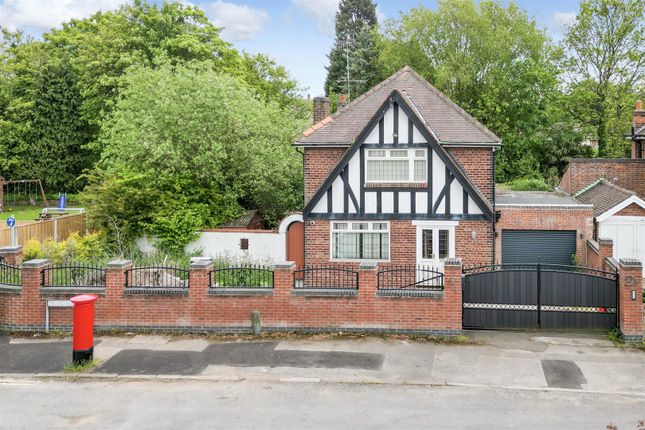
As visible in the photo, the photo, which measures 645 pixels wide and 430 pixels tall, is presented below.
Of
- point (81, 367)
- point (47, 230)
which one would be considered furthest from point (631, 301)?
point (47, 230)

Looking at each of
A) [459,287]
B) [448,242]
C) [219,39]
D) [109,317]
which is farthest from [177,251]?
[219,39]

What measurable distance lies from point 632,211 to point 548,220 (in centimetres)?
304

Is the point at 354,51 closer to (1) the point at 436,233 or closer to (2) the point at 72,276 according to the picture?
(1) the point at 436,233

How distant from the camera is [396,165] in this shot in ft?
63.0

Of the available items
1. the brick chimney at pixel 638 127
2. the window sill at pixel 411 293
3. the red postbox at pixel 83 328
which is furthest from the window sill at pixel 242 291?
the brick chimney at pixel 638 127

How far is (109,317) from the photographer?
47.7 ft

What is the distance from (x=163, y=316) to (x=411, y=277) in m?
7.53

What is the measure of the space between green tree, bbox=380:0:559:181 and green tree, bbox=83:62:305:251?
68.9 ft

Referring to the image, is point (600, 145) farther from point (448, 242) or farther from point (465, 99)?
point (448, 242)

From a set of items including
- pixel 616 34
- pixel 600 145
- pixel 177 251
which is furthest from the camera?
pixel 600 145

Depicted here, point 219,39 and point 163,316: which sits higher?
point 219,39

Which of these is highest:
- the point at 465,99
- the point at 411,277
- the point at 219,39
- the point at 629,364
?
the point at 219,39

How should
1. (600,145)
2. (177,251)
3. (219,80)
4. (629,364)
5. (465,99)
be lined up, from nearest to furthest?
(629,364)
(177,251)
(219,80)
(600,145)
(465,99)

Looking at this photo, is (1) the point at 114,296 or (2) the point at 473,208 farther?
(2) the point at 473,208
